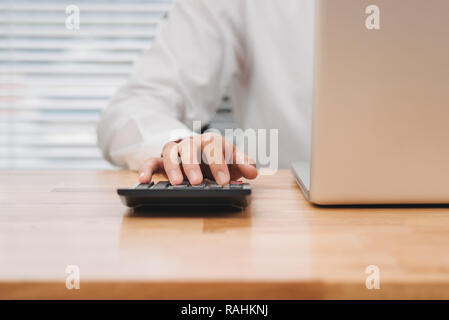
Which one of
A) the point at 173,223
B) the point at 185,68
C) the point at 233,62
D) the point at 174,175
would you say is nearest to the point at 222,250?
the point at 173,223

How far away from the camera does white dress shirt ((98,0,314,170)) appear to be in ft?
3.91

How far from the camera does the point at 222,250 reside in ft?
1.10

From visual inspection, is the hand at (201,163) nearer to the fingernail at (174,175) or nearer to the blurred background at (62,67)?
the fingernail at (174,175)

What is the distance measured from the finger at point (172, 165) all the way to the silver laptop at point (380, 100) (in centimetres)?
16

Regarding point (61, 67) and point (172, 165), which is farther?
point (61, 67)

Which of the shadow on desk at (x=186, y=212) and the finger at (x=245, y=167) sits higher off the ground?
the finger at (x=245, y=167)

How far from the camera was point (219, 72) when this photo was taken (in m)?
1.29

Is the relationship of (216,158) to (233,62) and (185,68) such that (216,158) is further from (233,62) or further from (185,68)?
(233,62)

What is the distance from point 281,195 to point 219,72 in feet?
2.65

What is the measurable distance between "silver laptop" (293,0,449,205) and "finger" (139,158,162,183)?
20 centimetres

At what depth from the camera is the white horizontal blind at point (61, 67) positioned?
1749mm

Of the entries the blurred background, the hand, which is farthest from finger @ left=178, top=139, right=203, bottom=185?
the blurred background

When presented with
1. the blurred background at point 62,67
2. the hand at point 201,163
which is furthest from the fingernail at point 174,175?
the blurred background at point 62,67

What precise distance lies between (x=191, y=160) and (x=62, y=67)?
1459mm
